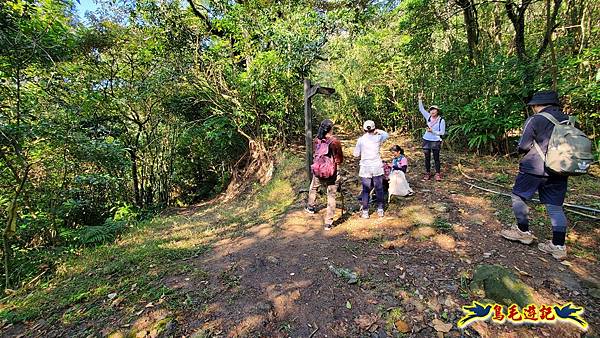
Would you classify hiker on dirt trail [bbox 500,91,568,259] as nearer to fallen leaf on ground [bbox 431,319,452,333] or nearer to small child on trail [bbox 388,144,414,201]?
fallen leaf on ground [bbox 431,319,452,333]

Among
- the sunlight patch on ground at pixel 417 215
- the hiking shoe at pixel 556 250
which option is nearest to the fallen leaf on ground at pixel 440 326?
the hiking shoe at pixel 556 250

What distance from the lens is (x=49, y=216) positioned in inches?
255

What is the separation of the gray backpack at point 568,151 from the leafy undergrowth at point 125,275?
443cm

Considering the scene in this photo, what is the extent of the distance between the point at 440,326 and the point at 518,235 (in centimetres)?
214

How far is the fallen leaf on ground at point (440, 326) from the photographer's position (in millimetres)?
2592

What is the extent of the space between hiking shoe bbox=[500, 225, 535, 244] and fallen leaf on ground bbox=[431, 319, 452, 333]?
2017 millimetres

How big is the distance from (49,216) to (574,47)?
1292cm

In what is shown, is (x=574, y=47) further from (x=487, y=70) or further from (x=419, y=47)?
(x=419, y=47)

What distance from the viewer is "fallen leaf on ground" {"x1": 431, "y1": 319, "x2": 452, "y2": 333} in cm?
259

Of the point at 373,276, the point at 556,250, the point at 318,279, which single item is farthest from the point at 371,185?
the point at 556,250

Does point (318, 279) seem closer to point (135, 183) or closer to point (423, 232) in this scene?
point (423, 232)

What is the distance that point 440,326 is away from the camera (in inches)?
104

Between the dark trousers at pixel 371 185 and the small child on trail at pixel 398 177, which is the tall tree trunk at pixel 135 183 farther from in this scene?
the small child on trail at pixel 398 177

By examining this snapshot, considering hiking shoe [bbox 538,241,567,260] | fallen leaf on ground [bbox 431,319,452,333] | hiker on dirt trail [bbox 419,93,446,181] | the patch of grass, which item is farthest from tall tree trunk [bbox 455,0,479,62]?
fallen leaf on ground [bbox 431,319,452,333]
